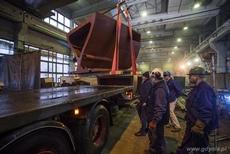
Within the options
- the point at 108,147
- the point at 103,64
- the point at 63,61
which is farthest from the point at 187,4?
the point at 63,61

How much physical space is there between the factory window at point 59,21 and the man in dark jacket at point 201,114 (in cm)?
1073

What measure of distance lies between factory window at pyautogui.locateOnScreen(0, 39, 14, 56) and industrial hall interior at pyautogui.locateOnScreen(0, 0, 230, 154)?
1.8 inches

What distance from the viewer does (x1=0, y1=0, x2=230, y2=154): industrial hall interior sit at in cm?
138

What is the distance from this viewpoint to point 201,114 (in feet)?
6.05

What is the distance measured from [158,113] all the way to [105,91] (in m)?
1.23

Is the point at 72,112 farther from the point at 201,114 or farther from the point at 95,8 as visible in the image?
the point at 95,8

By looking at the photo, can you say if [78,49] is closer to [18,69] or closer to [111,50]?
[111,50]

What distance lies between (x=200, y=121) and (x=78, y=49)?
388 cm

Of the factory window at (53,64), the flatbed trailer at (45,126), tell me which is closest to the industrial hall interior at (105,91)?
the flatbed trailer at (45,126)

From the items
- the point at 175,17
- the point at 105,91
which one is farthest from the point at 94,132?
the point at 175,17

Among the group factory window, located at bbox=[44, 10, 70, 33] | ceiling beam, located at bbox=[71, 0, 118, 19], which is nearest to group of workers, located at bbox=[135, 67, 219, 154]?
ceiling beam, located at bbox=[71, 0, 118, 19]

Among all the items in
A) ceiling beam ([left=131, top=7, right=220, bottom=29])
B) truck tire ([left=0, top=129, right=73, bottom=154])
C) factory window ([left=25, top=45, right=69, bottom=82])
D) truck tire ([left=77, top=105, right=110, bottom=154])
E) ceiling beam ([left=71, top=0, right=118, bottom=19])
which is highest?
ceiling beam ([left=71, top=0, right=118, bottom=19])

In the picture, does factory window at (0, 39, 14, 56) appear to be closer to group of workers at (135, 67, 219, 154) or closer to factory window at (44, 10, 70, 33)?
factory window at (44, 10, 70, 33)

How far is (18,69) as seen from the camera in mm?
5945
